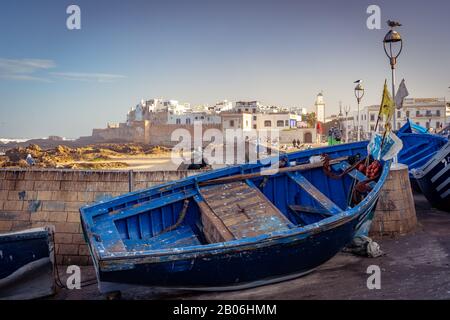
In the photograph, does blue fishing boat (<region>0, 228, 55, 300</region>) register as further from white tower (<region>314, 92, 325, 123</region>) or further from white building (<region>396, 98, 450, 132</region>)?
white tower (<region>314, 92, 325, 123</region>)

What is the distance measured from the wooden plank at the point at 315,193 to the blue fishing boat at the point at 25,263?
198 inches

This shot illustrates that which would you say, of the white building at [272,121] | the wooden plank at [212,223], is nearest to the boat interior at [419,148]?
the wooden plank at [212,223]

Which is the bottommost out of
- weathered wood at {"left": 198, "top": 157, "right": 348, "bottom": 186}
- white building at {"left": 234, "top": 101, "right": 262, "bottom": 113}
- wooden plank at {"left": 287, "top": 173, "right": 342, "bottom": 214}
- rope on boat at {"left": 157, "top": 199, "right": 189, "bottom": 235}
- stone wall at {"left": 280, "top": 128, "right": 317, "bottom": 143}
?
rope on boat at {"left": 157, "top": 199, "right": 189, "bottom": 235}

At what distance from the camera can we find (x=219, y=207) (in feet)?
25.4

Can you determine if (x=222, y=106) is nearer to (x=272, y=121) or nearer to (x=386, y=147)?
(x=272, y=121)

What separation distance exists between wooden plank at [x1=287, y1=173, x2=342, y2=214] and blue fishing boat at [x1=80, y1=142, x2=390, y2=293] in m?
0.02

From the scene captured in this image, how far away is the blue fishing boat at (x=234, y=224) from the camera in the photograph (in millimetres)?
5973

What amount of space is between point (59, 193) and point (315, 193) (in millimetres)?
6060

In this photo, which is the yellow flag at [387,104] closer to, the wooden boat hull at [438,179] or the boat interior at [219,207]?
the boat interior at [219,207]

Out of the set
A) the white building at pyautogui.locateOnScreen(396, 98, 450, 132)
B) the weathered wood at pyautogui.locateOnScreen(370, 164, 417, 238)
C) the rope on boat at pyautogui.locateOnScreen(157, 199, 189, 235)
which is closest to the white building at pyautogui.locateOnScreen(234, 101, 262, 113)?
the white building at pyautogui.locateOnScreen(396, 98, 450, 132)

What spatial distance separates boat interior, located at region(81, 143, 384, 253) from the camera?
23.5 feet

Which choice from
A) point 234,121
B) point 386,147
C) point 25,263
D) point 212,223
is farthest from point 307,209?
point 234,121
